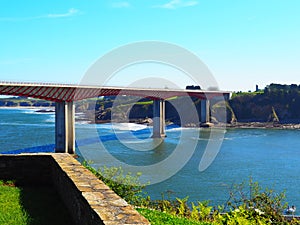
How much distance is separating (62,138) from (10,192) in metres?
33.8

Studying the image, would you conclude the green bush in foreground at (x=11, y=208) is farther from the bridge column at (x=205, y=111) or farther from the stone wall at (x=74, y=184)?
the bridge column at (x=205, y=111)

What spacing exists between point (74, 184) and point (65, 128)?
3611 centimetres

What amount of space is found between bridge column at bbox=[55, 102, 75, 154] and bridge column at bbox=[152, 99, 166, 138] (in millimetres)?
19845

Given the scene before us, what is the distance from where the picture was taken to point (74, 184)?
702cm

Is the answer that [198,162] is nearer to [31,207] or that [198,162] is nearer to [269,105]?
[31,207]

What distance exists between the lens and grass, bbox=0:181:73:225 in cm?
692

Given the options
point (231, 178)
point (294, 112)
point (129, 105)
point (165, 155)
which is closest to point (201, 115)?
point (294, 112)

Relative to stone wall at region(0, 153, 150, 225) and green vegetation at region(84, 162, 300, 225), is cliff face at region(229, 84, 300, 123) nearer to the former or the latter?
green vegetation at region(84, 162, 300, 225)

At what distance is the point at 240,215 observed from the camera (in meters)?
8.78

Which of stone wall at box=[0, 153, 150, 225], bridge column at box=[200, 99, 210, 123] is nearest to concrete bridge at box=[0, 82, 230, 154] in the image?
stone wall at box=[0, 153, 150, 225]

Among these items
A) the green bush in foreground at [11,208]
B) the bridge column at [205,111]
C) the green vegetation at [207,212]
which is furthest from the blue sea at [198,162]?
the bridge column at [205,111]

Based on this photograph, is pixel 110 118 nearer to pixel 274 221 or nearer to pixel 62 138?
pixel 62 138

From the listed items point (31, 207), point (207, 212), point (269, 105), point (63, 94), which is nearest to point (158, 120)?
point (63, 94)

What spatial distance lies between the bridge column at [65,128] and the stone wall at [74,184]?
31689 mm
